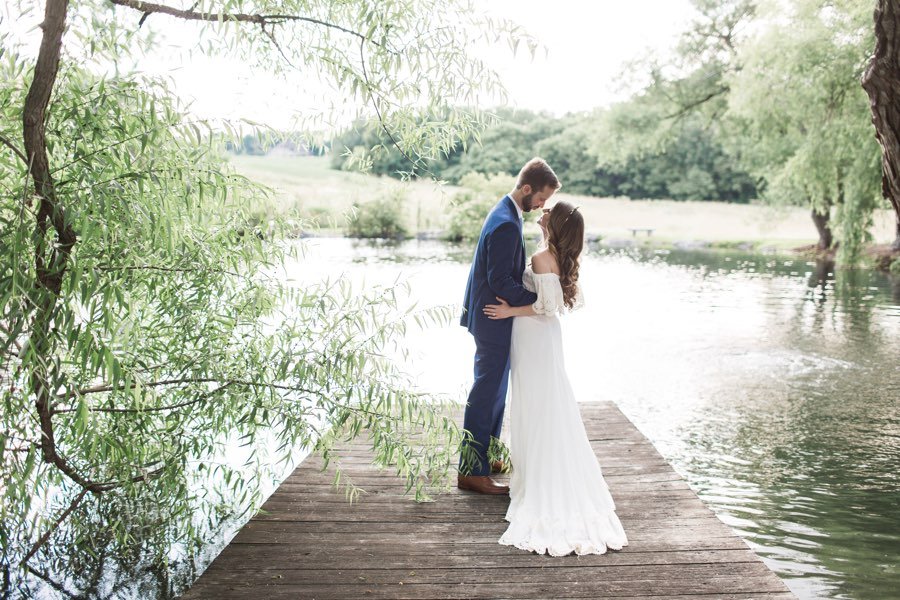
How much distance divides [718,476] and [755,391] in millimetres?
3437

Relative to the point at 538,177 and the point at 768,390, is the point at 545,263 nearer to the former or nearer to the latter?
the point at 538,177

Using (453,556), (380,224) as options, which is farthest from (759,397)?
(380,224)

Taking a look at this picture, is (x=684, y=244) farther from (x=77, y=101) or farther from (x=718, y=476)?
(x=77, y=101)

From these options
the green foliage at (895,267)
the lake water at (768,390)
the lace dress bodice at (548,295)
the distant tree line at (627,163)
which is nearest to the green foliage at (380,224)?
the distant tree line at (627,163)

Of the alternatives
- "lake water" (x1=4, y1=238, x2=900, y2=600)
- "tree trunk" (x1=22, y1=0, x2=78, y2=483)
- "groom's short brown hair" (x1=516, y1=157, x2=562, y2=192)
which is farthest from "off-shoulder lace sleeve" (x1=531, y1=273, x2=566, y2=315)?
"tree trunk" (x1=22, y1=0, x2=78, y2=483)

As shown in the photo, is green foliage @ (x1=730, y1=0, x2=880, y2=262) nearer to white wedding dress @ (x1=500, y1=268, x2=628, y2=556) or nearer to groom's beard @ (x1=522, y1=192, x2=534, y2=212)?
groom's beard @ (x1=522, y1=192, x2=534, y2=212)

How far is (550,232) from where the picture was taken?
4383 millimetres

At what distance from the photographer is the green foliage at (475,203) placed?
117 ft

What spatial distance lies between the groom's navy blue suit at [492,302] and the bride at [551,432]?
69 millimetres

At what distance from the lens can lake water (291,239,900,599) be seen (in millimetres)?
5613

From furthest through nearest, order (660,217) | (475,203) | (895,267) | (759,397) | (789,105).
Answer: (660,217), (475,203), (895,267), (789,105), (759,397)

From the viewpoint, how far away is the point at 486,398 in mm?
4594

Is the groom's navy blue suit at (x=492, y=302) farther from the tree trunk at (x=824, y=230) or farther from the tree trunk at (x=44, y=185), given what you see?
the tree trunk at (x=824, y=230)

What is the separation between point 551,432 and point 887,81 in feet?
9.01
